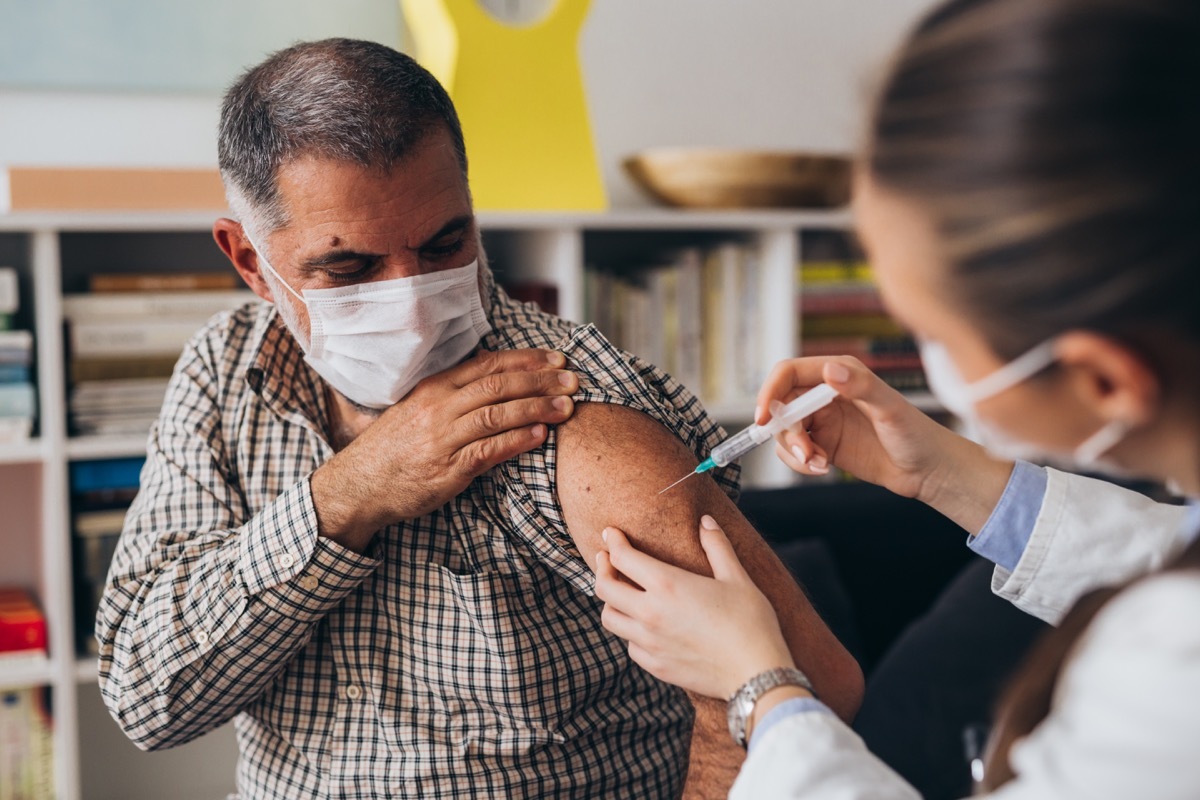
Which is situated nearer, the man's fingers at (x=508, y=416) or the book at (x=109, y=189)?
the man's fingers at (x=508, y=416)

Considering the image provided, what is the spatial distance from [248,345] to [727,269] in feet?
4.51

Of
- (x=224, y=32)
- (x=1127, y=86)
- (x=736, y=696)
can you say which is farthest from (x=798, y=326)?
(x=1127, y=86)

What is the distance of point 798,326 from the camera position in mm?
2684

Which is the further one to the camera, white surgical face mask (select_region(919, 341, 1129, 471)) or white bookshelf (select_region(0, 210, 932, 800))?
white bookshelf (select_region(0, 210, 932, 800))

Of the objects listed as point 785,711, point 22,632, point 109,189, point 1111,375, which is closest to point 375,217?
point 785,711

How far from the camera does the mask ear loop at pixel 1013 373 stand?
705 mm

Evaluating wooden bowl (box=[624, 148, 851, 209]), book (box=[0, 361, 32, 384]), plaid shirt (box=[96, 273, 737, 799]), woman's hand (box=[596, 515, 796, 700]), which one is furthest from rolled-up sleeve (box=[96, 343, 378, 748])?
wooden bowl (box=[624, 148, 851, 209])

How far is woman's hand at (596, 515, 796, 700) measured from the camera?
90 cm

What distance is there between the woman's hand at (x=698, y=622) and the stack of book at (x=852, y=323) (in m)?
1.76

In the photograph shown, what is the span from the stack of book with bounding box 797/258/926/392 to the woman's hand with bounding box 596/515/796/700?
1756 millimetres

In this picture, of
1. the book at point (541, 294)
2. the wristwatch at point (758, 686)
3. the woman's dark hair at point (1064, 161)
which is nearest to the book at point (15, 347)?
the book at point (541, 294)

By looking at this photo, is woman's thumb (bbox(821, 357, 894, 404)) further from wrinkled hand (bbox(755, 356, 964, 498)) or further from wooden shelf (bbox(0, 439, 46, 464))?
wooden shelf (bbox(0, 439, 46, 464))

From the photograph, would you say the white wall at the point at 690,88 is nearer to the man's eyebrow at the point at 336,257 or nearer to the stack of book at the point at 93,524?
the stack of book at the point at 93,524

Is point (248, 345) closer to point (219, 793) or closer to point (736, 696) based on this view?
point (736, 696)
